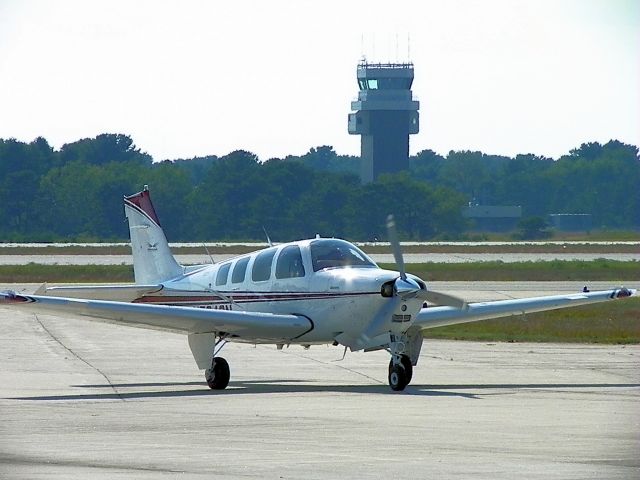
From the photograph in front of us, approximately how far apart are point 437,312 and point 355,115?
494 feet

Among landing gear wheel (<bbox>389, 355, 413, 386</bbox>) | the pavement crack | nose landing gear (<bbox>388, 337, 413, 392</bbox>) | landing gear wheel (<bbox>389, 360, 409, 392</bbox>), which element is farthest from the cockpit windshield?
the pavement crack

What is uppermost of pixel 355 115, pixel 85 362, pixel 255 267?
pixel 355 115

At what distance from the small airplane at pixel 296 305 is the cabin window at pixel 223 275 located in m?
0.02

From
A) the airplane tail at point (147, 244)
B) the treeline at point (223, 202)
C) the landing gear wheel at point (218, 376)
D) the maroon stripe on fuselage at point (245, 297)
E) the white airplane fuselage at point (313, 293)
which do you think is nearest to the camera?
the white airplane fuselage at point (313, 293)

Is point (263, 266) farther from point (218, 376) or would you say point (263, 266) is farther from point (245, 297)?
point (218, 376)

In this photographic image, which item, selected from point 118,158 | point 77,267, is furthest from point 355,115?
point 77,267

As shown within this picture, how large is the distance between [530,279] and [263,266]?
4229 cm

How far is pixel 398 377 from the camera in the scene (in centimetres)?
2030

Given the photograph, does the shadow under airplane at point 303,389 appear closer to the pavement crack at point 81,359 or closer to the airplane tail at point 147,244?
the pavement crack at point 81,359

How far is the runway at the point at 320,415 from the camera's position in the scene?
12930 mm

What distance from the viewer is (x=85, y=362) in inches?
1029

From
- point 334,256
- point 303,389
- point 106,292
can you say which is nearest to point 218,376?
point 303,389

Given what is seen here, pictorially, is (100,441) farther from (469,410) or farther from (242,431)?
(469,410)

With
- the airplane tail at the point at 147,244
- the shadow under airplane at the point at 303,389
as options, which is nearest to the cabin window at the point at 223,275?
the shadow under airplane at the point at 303,389
